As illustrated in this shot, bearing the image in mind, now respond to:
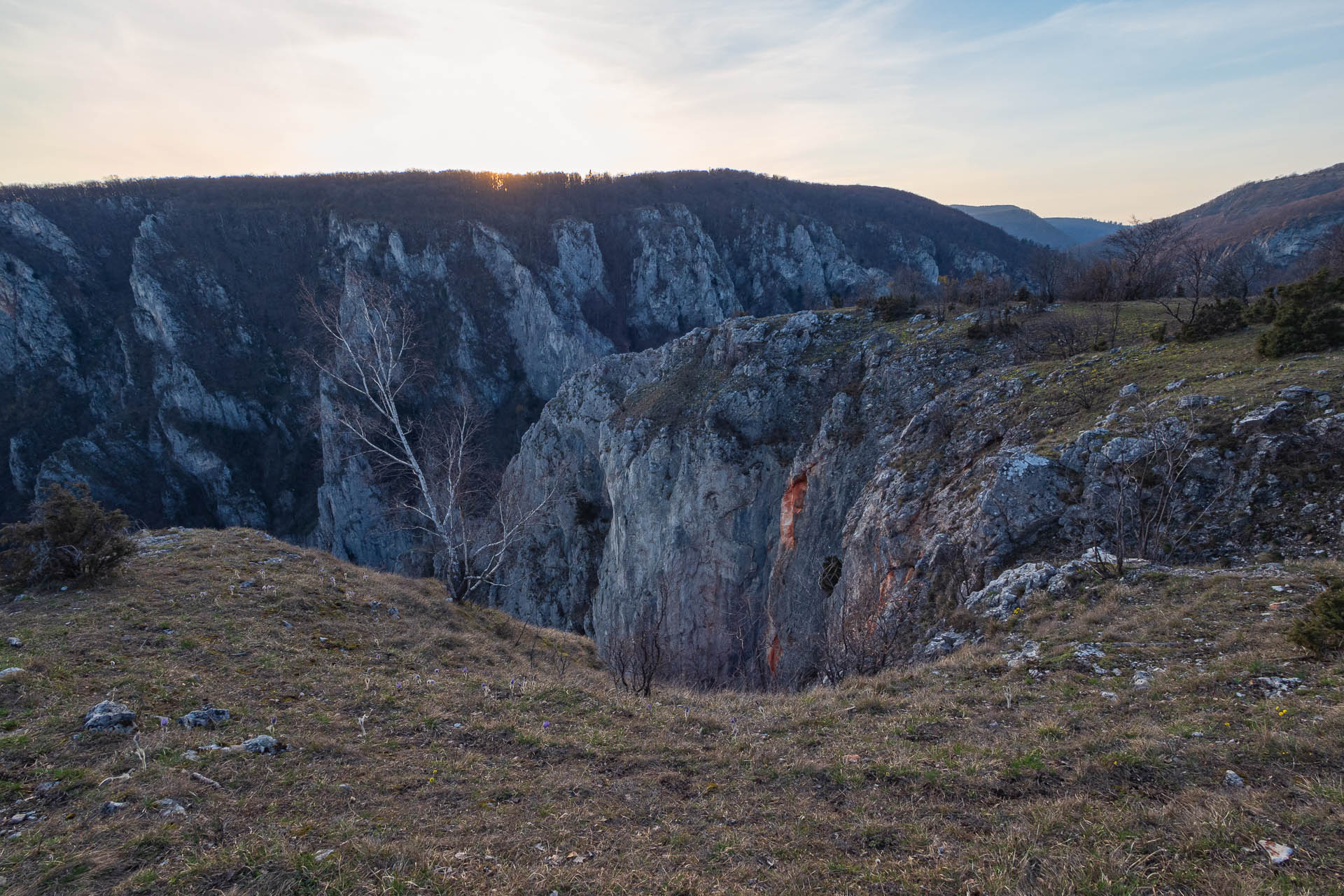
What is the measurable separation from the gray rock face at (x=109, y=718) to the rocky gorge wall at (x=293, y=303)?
41.2 m

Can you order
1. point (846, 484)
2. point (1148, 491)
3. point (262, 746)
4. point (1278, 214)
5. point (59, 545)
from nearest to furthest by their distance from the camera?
point (262, 746)
point (59, 545)
point (1148, 491)
point (846, 484)
point (1278, 214)

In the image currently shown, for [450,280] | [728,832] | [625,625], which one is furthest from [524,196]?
[728,832]

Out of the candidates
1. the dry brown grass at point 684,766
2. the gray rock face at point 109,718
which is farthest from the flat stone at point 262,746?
the gray rock face at point 109,718

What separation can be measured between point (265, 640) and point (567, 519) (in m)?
27.7

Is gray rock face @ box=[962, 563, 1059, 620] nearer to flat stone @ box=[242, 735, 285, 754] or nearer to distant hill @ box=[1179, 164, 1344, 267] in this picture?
flat stone @ box=[242, 735, 285, 754]

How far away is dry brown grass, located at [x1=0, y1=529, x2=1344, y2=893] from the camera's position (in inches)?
158

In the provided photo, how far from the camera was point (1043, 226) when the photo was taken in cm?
15488

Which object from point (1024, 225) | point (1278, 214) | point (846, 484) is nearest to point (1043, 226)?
point (1024, 225)

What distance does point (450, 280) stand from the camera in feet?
224

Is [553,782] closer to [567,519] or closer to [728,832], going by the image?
[728,832]

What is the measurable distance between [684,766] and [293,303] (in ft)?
251

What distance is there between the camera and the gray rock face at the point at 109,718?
5734mm

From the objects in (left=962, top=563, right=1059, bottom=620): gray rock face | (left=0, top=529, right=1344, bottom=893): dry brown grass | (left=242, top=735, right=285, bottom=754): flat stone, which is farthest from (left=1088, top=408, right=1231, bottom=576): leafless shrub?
(left=242, top=735, right=285, bottom=754): flat stone

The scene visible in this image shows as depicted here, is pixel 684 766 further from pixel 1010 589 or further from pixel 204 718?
pixel 1010 589
